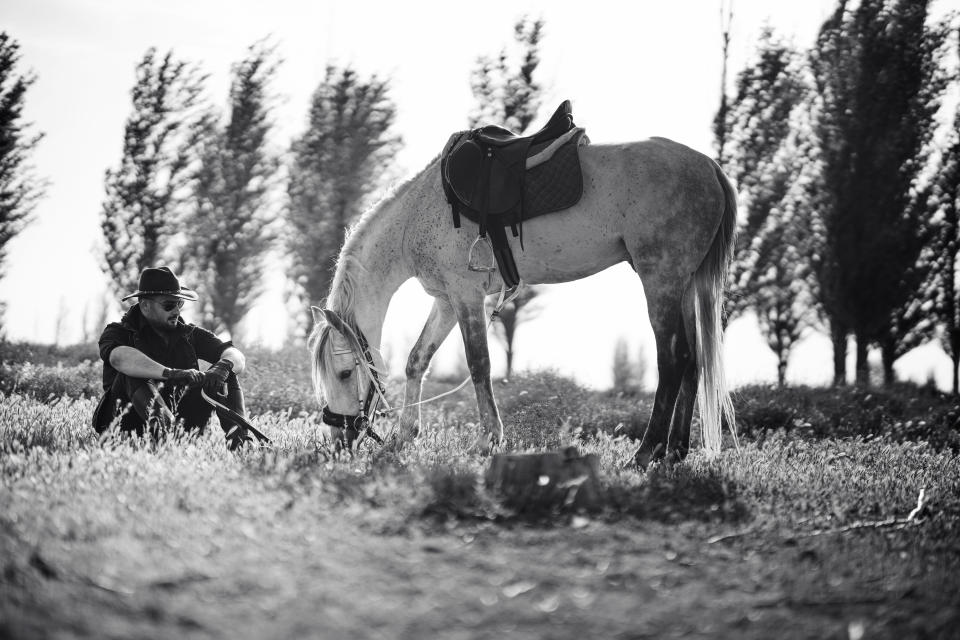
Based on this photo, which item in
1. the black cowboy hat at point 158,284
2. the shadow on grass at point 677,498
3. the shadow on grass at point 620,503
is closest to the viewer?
the shadow on grass at point 620,503

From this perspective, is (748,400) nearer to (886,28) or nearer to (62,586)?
(62,586)

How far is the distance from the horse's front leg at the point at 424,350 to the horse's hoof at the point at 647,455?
1941 mm

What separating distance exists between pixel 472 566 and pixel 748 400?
9.68 metres

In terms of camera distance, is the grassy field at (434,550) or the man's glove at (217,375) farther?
the man's glove at (217,375)

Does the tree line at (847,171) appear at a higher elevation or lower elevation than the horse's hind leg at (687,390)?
higher

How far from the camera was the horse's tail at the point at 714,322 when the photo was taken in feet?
21.9

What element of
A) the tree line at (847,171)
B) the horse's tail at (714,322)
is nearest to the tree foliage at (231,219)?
the tree line at (847,171)

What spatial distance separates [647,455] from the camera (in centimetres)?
620

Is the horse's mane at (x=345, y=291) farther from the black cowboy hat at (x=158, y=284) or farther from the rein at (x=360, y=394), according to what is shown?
the black cowboy hat at (x=158, y=284)

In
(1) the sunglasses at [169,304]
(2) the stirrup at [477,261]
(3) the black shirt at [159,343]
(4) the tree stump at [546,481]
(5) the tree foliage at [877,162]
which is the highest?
(5) the tree foliage at [877,162]

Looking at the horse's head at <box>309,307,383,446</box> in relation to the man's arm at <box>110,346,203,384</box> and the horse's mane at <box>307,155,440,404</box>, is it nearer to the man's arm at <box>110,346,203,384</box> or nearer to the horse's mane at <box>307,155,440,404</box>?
the horse's mane at <box>307,155,440,404</box>

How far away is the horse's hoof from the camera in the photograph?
6115 millimetres

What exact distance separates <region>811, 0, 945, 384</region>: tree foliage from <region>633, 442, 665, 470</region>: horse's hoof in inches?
612

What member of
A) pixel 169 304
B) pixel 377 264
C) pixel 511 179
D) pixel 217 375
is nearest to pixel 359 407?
pixel 217 375
